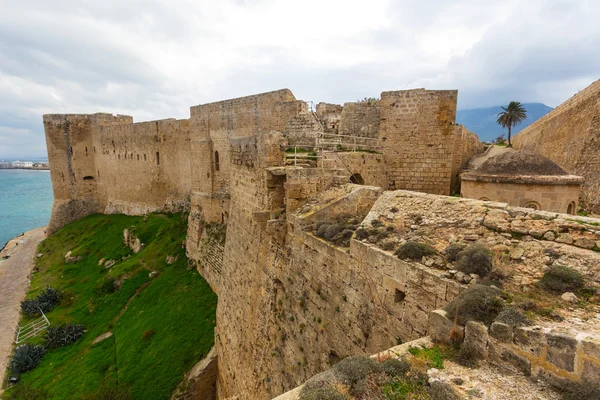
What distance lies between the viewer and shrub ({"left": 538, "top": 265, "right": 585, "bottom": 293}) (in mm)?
3139

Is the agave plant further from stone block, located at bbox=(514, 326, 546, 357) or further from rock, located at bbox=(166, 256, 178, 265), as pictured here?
stone block, located at bbox=(514, 326, 546, 357)

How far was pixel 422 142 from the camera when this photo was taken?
35.0 feet

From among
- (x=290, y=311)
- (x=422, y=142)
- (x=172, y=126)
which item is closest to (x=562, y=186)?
(x=422, y=142)

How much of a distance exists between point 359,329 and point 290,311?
2426 mm

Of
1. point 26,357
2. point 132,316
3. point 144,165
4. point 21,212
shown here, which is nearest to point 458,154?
point 132,316

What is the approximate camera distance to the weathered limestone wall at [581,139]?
1339 cm

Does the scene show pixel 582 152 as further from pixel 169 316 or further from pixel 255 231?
pixel 169 316

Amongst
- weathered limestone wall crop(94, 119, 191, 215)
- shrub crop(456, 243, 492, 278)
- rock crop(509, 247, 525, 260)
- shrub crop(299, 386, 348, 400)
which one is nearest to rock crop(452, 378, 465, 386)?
shrub crop(299, 386, 348, 400)

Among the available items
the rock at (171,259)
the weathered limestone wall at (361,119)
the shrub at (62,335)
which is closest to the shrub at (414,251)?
the weathered limestone wall at (361,119)

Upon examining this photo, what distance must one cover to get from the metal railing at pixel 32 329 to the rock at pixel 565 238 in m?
24.3

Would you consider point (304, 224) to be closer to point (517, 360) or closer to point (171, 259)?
point (517, 360)

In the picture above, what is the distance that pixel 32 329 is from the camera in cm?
1816

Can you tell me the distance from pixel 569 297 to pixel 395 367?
1938 millimetres

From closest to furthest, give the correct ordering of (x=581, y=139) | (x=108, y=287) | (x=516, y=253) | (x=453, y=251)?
(x=516, y=253), (x=453, y=251), (x=581, y=139), (x=108, y=287)
